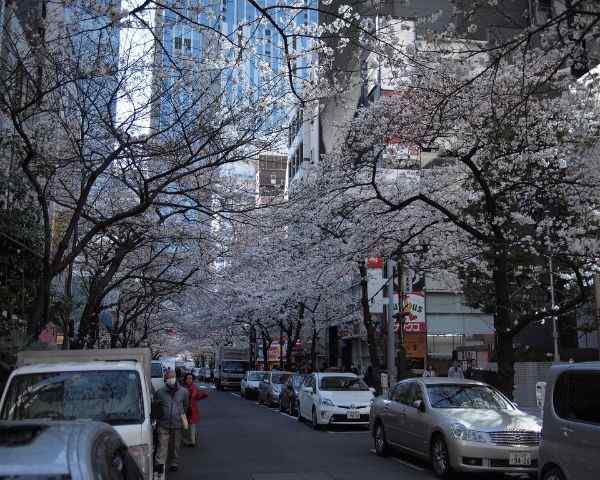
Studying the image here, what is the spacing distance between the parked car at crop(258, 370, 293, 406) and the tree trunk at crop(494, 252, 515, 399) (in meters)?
15.0

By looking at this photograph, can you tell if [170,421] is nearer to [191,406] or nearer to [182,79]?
[191,406]

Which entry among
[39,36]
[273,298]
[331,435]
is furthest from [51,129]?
[273,298]

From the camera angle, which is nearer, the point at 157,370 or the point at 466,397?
the point at 466,397

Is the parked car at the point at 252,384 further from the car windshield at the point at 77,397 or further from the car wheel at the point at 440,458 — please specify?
the car windshield at the point at 77,397

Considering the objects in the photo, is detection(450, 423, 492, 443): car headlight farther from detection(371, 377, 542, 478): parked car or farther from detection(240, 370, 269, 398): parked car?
detection(240, 370, 269, 398): parked car

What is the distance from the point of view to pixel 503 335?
575 inches

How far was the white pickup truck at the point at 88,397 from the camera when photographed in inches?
299

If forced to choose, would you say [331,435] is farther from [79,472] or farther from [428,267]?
[79,472]

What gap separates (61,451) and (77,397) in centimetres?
517

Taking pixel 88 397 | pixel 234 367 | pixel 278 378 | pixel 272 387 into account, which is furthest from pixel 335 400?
pixel 234 367

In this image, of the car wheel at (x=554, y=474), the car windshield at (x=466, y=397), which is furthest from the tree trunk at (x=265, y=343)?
the car wheel at (x=554, y=474)

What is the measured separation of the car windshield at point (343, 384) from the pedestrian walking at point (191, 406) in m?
5.72

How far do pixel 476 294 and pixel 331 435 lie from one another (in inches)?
499

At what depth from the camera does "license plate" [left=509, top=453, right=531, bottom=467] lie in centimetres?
1015
